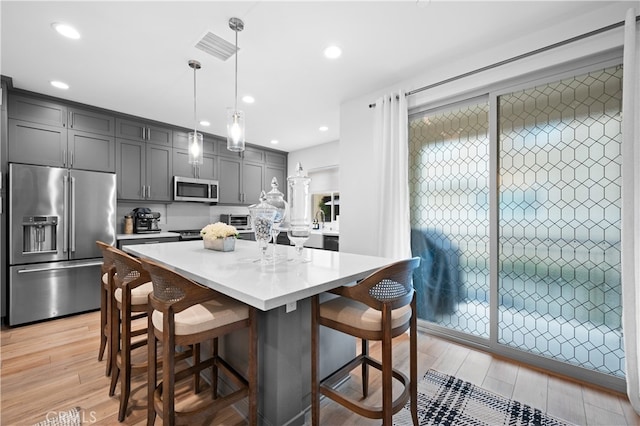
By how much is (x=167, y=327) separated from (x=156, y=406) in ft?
1.48

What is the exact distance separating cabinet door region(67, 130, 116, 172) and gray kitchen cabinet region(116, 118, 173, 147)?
0.63 feet

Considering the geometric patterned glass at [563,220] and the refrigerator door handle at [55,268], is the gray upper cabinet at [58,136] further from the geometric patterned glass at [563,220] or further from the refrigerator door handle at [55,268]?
the geometric patterned glass at [563,220]

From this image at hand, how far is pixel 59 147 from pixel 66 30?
1.81 metres

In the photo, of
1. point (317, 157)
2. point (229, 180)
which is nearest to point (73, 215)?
point (229, 180)

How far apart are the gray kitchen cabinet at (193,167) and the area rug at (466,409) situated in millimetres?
4288

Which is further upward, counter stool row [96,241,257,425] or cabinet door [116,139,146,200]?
cabinet door [116,139,146,200]

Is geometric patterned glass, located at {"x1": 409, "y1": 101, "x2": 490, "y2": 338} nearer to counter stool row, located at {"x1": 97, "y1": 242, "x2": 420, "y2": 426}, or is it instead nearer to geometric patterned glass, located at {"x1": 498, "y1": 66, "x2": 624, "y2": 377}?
geometric patterned glass, located at {"x1": 498, "y1": 66, "x2": 624, "y2": 377}

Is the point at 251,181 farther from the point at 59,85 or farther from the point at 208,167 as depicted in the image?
the point at 59,85

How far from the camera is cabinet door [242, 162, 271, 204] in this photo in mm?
5367

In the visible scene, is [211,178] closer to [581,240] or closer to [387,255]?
[387,255]

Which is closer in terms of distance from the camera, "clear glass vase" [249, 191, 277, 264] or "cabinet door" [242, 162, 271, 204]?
"clear glass vase" [249, 191, 277, 264]

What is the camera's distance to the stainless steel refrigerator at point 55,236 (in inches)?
116

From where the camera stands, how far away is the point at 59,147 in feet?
11.0

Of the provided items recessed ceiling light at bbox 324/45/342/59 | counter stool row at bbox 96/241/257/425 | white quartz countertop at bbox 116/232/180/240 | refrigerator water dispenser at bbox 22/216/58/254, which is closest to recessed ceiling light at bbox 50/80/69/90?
refrigerator water dispenser at bbox 22/216/58/254
